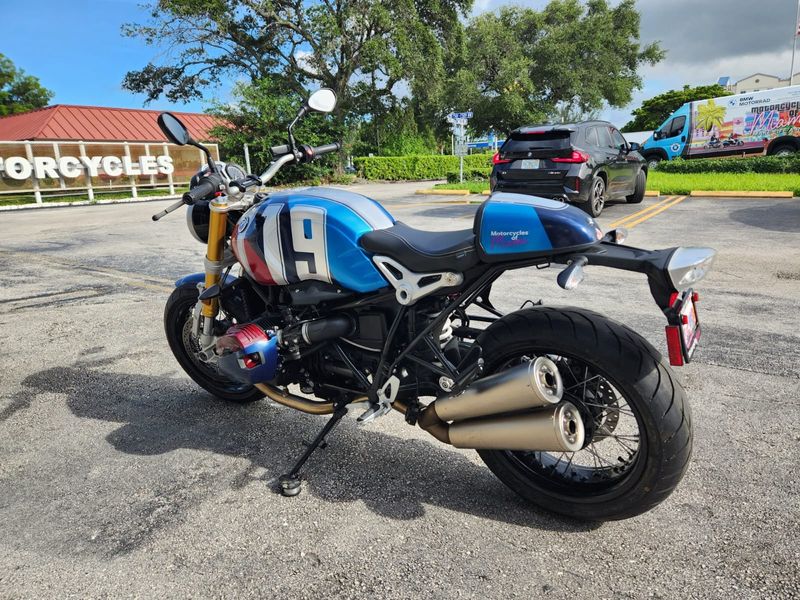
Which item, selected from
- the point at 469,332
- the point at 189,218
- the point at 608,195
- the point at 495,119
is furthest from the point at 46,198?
the point at 495,119

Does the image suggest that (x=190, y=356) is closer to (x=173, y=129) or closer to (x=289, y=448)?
(x=289, y=448)

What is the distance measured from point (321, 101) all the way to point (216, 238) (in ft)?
2.78

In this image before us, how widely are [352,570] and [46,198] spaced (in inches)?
899

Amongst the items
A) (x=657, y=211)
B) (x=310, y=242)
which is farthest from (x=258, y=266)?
(x=657, y=211)

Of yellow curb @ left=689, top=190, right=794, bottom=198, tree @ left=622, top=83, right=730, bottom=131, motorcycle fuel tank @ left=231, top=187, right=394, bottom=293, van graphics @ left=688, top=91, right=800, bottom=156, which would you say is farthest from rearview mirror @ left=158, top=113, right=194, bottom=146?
tree @ left=622, top=83, right=730, bottom=131

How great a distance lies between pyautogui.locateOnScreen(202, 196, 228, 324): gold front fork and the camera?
2637 mm

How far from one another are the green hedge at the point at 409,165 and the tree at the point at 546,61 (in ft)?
23.0

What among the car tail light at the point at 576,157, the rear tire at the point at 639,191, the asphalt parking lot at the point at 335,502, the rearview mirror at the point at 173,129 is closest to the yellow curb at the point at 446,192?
the rear tire at the point at 639,191

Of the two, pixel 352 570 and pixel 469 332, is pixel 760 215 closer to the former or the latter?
pixel 469 332

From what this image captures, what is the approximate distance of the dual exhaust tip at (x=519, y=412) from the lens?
6.17ft

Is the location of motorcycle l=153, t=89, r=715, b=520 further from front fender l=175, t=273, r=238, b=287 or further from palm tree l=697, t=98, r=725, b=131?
palm tree l=697, t=98, r=725, b=131

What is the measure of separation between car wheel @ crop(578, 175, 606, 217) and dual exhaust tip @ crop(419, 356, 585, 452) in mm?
8377

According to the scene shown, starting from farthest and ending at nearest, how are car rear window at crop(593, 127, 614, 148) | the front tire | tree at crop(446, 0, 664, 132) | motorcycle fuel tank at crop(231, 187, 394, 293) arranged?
1. tree at crop(446, 0, 664, 132)
2. car rear window at crop(593, 127, 614, 148)
3. the front tire
4. motorcycle fuel tank at crop(231, 187, 394, 293)

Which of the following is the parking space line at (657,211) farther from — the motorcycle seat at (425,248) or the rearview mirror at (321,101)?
the motorcycle seat at (425,248)
